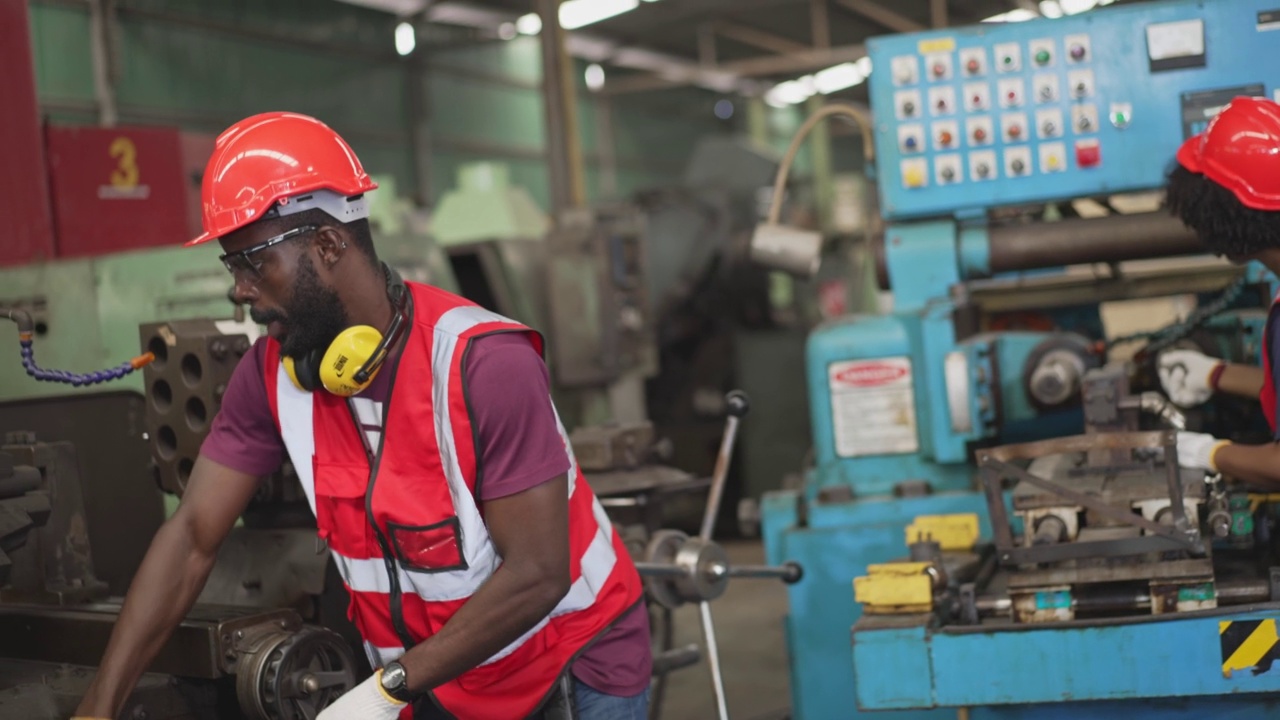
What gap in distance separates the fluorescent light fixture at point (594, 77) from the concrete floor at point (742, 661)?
7777mm

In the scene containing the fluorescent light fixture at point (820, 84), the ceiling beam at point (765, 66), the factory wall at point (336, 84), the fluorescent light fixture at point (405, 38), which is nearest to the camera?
the factory wall at point (336, 84)

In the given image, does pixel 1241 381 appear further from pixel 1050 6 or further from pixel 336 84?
pixel 1050 6

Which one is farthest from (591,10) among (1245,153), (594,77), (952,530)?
(1245,153)

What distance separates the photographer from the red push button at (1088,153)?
266 centimetres

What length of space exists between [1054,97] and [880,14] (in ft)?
28.6

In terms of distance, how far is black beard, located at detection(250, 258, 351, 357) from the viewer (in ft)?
4.87

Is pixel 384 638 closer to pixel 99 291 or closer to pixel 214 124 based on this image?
pixel 99 291

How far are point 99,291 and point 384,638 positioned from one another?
170cm

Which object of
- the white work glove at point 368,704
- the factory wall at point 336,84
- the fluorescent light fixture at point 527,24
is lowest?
the white work glove at point 368,704

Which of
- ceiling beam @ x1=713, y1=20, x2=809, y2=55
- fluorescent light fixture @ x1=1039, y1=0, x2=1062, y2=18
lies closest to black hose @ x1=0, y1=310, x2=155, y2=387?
ceiling beam @ x1=713, y1=20, x2=809, y2=55

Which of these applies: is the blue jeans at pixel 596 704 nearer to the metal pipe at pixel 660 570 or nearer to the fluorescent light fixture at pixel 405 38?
the metal pipe at pixel 660 570

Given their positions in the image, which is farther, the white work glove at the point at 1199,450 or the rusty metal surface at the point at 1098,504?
the white work glove at the point at 1199,450

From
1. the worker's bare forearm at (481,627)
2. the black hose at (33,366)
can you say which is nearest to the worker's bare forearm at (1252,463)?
the worker's bare forearm at (481,627)

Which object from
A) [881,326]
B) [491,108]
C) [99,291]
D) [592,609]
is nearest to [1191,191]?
[881,326]
